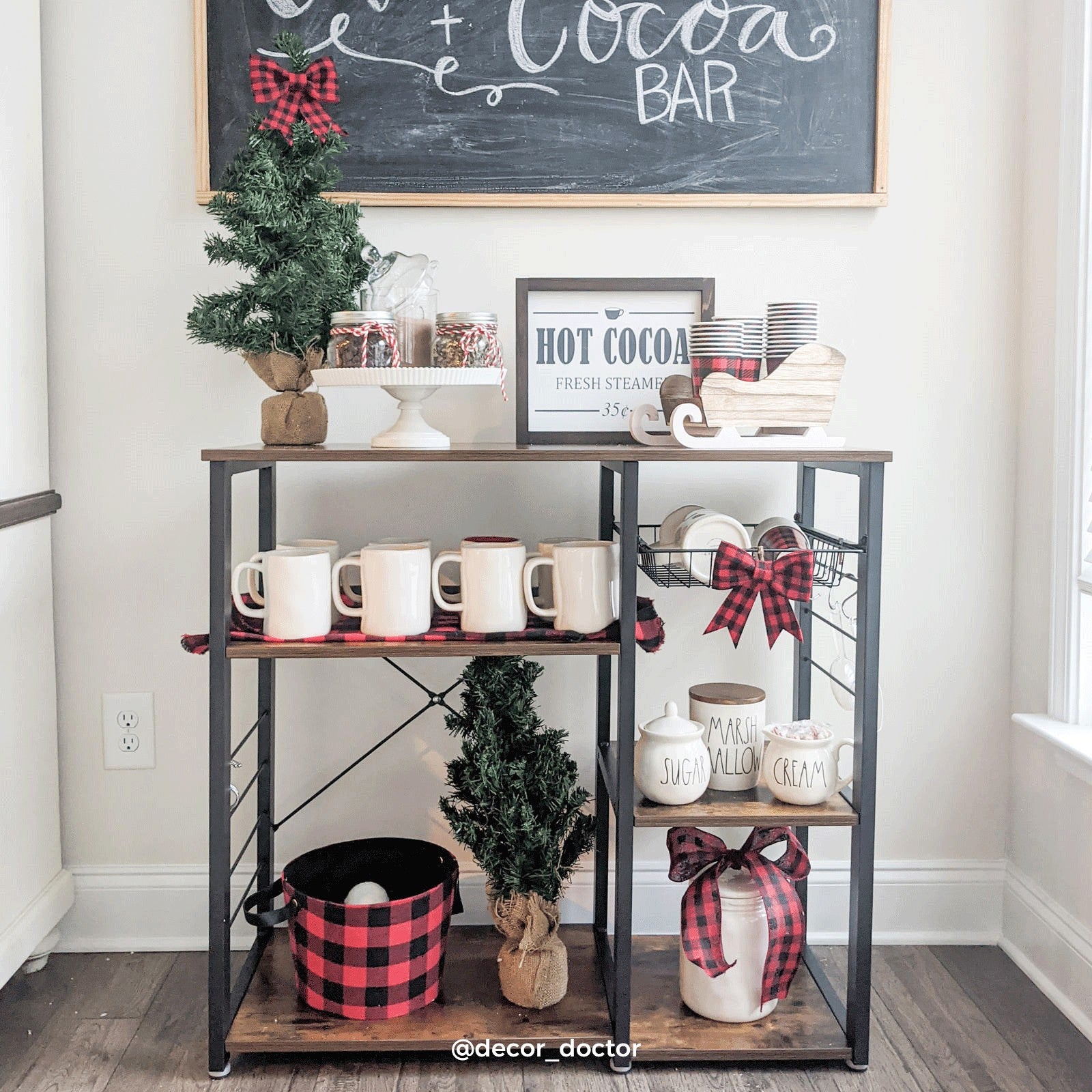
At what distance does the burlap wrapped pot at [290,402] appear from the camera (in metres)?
1.67

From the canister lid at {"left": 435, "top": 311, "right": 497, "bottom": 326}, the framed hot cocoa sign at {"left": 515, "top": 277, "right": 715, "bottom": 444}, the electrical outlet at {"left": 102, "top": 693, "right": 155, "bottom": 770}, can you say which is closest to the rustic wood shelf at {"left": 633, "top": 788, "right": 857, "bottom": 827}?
the framed hot cocoa sign at {"left": 515, "top": 277, "right": 715, "bottom": 444}

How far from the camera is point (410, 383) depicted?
61.7 inches

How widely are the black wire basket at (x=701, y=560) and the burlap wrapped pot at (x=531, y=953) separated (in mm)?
549

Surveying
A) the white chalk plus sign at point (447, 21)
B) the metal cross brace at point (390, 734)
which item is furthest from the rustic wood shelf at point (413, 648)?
the white chalk plus sign at point (447, 21)

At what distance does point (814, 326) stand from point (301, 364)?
80cm

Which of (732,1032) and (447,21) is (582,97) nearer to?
(447,21)

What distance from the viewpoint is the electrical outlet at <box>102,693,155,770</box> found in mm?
2014

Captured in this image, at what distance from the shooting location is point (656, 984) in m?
1.82

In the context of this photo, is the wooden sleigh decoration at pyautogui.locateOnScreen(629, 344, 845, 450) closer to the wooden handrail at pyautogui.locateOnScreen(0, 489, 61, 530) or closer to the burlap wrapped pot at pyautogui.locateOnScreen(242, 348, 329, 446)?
the burlap wrapped pot at pyautogui.locateOnScreen(242, 348, 329, 446)

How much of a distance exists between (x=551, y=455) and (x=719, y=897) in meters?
0.73

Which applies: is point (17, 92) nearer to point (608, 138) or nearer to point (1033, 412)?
point (608, 138)

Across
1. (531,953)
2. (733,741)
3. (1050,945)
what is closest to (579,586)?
(733,741)

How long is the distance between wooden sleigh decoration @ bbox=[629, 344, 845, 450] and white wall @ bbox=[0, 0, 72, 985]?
1102 mm

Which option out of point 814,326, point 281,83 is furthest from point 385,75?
point 814,326
